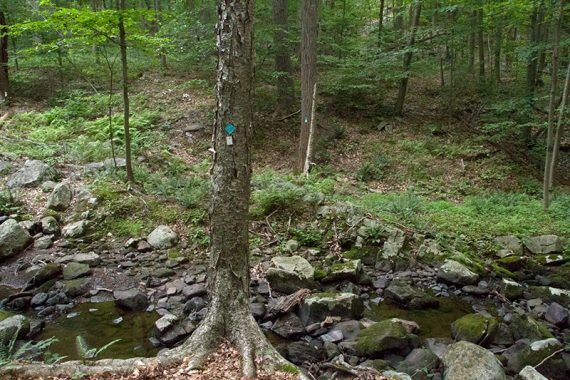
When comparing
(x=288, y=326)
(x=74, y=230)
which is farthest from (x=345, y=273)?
(x=74, y=230)

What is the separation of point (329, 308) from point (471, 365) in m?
2.15

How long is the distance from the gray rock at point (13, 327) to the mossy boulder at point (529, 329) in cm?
689

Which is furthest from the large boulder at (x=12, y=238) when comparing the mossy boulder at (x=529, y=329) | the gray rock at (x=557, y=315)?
the gray rock at (x=557, y=315)

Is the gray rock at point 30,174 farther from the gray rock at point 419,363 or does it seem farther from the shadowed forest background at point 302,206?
the gray rock at point 419,363

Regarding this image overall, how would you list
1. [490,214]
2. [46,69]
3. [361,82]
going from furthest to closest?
[46,69] → [361,82] → [490,214]

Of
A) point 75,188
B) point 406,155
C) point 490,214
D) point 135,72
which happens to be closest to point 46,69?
point 135,72

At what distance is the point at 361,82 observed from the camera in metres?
15.5

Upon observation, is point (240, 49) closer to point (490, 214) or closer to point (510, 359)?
point (510, 359)

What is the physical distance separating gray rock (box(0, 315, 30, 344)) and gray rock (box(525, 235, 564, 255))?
8.90 meters

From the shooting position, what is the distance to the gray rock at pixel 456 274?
7285 mm

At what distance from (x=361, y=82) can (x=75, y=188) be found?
10.9 m

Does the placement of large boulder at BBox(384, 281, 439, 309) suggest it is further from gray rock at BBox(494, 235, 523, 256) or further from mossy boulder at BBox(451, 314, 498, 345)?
gray rock at BBox(494, 235, 523, 256)

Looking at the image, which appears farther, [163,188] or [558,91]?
[558,91]

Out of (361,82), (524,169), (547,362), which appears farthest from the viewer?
(361,82)
